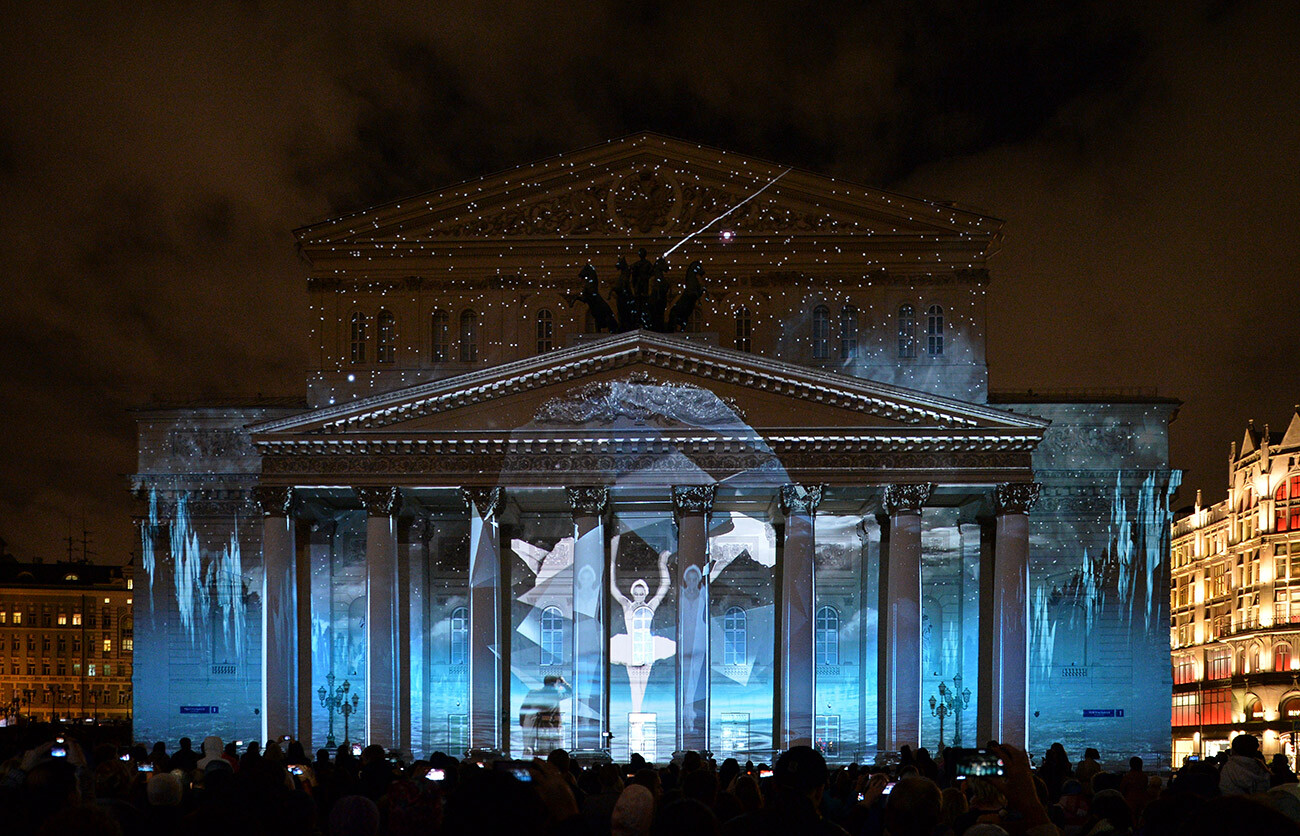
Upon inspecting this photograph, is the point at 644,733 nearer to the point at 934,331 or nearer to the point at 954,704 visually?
the point at 954,704

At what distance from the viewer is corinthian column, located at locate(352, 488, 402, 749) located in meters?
43.6

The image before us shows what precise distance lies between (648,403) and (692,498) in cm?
308

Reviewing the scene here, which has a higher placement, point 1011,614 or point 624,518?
point 624,518

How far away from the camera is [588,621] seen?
144 ft

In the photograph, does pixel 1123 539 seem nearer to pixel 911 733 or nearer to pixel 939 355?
pixel 939 355

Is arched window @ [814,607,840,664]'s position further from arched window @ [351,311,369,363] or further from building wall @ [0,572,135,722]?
building wall @ [0,572,135,722]

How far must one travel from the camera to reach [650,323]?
4534 centimetres

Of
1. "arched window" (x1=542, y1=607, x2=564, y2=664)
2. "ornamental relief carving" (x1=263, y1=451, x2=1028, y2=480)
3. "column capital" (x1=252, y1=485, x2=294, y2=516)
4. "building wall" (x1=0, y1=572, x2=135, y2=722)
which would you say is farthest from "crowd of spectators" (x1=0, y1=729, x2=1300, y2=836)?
"building wall" (x1=0, y1=572, x2=135, y2=722)

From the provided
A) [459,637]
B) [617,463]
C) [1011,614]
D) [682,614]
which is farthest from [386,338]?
[1011,614]

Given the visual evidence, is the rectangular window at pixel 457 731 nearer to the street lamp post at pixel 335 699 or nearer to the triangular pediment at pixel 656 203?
the street lamp post at pixel 335 699

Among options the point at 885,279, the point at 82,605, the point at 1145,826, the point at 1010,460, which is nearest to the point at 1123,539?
the point at 1010,460

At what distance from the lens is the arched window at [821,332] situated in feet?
165

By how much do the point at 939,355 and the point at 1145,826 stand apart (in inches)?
1648

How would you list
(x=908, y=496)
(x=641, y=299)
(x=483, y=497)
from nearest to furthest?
(x=908, y=496)
(x=483, y=497)
(x=641, y=299)
